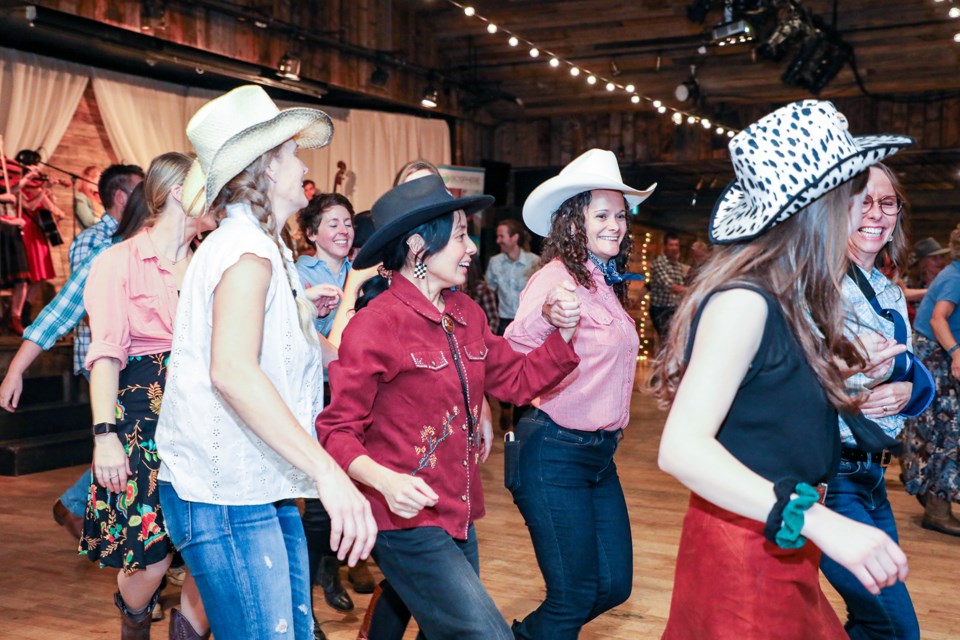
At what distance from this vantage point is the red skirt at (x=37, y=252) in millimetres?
8664

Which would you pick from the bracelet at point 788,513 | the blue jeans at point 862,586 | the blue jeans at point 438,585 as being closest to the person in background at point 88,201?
the blue jeans at point 438,585

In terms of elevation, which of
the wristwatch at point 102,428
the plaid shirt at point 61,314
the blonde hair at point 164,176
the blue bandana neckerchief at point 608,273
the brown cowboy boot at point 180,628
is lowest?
the brown cowboy boot at point 180,628

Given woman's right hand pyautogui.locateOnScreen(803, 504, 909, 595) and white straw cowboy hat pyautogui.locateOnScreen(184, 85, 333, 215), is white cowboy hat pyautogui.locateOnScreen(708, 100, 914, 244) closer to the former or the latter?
woman's right hand pyautogui.locateOnScreen(803, 504, 909, 595)

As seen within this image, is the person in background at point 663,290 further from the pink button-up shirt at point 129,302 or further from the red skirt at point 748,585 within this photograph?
the red skirt at point 748,585

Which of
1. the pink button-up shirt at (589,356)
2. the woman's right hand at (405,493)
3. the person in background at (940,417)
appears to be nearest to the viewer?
the woman's right hand at (405,493)

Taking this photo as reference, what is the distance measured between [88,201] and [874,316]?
8277 millimetres

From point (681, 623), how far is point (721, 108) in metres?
11.6

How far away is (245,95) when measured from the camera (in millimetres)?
2020

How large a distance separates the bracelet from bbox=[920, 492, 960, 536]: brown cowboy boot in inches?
166

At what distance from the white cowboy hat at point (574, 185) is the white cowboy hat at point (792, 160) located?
1.35 meters

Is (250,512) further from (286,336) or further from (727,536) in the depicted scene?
(727,536)

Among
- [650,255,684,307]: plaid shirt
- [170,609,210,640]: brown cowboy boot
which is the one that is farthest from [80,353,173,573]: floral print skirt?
[650,255,684,307]: plaid shirt

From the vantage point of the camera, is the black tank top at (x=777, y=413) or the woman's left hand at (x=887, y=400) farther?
the woman's left hand at (x=887, y=400)

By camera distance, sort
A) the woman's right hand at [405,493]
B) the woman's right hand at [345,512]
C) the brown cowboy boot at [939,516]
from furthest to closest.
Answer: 1. the brown cowboy boot at [939,516]
2. the woman's right hand at [405,493]
3. the woman's right hand at [345,512]
